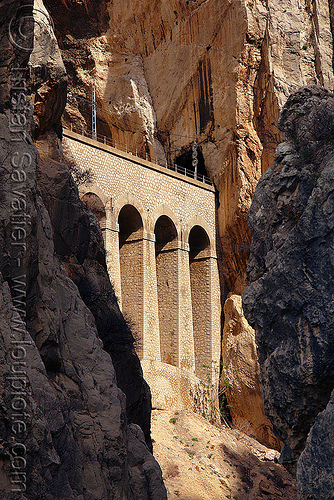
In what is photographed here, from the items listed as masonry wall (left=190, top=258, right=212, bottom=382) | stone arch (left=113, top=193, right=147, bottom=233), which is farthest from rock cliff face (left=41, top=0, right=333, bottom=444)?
stone arch (left=113, top=193, right=147, bottom=233)

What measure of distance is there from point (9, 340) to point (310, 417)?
17.0ft

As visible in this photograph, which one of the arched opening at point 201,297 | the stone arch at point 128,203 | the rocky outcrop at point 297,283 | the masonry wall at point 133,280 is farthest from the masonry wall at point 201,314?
the rocky outcrop at point 297,283

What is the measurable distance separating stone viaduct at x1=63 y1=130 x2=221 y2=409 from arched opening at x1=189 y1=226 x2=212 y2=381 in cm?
4

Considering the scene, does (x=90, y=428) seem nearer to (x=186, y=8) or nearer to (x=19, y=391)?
(x=19, y=391)

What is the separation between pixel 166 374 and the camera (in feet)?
77.9

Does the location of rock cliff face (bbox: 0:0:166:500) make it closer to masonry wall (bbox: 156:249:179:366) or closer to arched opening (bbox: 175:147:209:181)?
masonry wall (bbox: 156:249:179:366)

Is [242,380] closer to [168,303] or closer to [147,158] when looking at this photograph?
[168,303]

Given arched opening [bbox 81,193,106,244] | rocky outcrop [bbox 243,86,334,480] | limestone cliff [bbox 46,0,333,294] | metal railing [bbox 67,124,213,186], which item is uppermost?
limestone cliff [bbox 46,0,333,294]

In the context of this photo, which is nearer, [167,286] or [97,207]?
[97,207]

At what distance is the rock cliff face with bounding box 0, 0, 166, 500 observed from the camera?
631 centimetres

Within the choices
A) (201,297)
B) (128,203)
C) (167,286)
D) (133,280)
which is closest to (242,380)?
(201,297)

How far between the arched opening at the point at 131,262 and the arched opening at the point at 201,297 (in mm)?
3886

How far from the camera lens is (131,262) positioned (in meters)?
24.7

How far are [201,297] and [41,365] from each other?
2083 cm
